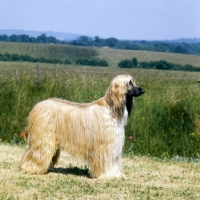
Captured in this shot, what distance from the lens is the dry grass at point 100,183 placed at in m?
8.18

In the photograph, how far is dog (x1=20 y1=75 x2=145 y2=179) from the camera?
29.6 ft

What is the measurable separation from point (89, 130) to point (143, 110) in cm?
523

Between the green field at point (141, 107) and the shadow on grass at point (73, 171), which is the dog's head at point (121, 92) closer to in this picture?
the shadow on grass at point (73, 171)

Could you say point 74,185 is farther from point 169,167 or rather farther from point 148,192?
point 169,167

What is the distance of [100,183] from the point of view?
349 inches

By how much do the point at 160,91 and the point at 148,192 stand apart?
→ 765cm

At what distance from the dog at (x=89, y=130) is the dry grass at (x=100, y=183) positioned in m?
0.31

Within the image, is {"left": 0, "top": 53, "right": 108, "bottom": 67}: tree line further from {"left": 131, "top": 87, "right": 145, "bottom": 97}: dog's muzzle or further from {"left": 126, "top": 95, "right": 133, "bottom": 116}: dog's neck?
{"left": 131, "top": 87, "right": 145, "bottom": 97}: dog's muzzle

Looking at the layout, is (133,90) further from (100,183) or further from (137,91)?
(100,183)

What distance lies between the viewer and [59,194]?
8156 mm

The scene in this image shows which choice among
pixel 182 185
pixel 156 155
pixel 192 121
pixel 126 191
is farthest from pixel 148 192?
pixel 192 121

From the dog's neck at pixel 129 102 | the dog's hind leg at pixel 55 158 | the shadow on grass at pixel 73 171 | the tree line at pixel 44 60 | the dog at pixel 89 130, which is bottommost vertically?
the tree line at pixel 44 60

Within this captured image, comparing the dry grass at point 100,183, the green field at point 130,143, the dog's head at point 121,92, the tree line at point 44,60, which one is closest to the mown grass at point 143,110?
the green field at point 130,143

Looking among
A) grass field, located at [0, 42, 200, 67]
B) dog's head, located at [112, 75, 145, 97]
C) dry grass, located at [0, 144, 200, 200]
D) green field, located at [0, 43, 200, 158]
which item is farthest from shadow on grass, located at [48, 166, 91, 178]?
grass field, located at [0, 42, 200, 67]
